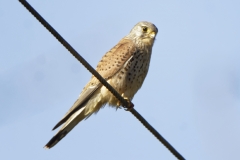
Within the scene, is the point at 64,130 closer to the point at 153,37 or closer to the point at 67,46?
the point at 153,37

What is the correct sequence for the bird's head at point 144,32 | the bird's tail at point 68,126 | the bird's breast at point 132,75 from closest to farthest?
1. the bird's tail at point 68,126
2. the bird's breast at point 132,75
3. the bird's head at point 144,32

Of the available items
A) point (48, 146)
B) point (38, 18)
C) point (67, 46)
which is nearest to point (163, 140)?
point (67, 46)

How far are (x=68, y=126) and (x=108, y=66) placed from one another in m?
0.92

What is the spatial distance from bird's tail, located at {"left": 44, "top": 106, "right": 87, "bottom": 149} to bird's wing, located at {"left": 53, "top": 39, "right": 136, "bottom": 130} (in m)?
0.05

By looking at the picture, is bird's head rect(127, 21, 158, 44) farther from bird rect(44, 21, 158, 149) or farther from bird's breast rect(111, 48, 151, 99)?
bird's breast rect(111, 48, 151, 99)

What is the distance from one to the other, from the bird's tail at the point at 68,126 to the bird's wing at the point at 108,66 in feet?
0.16

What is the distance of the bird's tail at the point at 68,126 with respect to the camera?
19.6 ft

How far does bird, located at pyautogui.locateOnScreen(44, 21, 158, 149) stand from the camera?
6168mm

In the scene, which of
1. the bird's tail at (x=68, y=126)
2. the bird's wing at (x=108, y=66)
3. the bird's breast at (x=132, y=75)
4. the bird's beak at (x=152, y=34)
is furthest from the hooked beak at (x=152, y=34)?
the bird's tail at (x=68, y=126)

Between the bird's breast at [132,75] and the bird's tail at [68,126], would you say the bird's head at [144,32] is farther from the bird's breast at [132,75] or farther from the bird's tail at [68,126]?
the bird's tail at [68,126]

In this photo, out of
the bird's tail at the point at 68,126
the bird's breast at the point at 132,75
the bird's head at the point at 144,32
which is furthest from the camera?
the bird's head at the point at 144,32

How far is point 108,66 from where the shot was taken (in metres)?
6.58

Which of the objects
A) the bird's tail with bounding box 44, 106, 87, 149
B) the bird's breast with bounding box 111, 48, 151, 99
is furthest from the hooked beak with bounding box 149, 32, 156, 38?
the bird's tail with bounding box 44, 106, 87, 149

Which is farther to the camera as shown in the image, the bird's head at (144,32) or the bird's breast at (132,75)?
the bird's head at (144,32)
